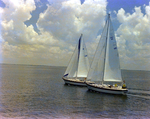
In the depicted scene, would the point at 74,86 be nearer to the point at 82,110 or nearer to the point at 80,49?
the point at 80,49

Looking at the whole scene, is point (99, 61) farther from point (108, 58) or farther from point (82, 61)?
point (82, 61)

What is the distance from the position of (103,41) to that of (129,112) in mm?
22689

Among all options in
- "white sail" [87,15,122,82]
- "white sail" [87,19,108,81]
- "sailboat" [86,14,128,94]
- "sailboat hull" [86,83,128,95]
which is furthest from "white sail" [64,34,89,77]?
"sailboat hull" [86,83,128,95]

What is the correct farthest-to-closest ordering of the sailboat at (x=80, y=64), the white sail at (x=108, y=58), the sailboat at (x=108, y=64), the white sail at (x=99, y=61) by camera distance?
the sailboat at (x=80, y=64) < the white sail at (x=99, y=61) < the white sail at (x=108, y=58) < the sailboat at (x=108, y=64)

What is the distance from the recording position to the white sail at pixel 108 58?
44688 mm

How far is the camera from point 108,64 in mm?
45688

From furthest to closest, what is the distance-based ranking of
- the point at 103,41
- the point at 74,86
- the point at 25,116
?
the point at 74,86
the point at 103,41
the point at 25,116

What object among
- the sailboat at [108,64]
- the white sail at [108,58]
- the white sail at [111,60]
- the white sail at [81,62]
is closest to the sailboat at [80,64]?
the white sail at [81,62]

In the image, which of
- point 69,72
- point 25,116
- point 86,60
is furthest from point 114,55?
point 25,116

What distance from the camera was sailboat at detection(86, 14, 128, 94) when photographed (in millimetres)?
44375

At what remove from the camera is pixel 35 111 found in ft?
94.1

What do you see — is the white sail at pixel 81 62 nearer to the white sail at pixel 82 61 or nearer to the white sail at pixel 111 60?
the white sail at pixel 82 61

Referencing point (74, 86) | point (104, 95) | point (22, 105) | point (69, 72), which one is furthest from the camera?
point (69, 72)

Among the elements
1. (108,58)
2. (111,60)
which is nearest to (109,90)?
(111,60)
